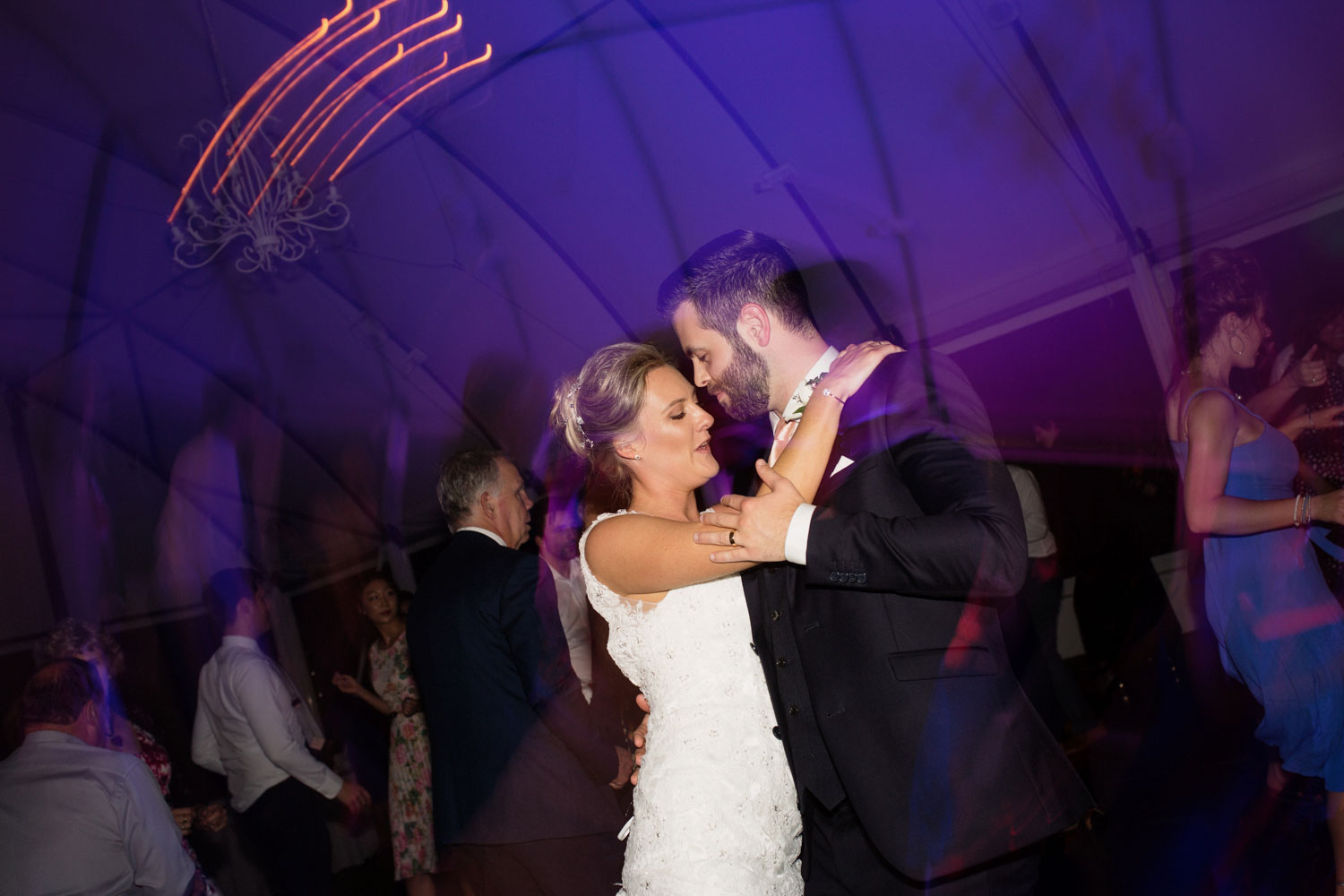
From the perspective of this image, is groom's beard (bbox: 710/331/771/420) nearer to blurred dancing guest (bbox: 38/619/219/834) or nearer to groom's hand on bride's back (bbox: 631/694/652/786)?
groom's hand on bride's back (bbox: 631/694/652/786)

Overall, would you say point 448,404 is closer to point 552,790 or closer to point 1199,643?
point 1199,643

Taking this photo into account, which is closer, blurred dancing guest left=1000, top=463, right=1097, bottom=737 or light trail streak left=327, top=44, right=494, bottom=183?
blurred dancing guest left=1000, top=463, right=1097, bottom=737

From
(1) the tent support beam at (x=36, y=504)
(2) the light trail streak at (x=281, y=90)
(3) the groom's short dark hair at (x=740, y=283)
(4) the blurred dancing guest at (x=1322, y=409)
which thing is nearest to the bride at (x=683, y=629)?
(3) the groom's short dark hair at (x=740, y=283)

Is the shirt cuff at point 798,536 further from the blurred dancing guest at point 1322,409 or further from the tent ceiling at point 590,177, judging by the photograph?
the tent ceiling at point 590,177

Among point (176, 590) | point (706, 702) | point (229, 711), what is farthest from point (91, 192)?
point (706, 702)

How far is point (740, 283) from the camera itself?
2.13 meters

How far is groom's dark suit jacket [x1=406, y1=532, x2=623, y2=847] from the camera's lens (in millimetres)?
2861

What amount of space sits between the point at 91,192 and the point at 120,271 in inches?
49.2

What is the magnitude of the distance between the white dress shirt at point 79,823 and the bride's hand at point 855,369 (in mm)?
2663

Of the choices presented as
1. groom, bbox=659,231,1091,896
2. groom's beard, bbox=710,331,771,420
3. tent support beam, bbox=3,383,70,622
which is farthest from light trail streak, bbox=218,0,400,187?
groom, bbox=659,231,1091,896

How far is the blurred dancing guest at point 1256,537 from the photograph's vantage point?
2.79 m

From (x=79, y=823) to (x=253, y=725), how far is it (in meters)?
1.35

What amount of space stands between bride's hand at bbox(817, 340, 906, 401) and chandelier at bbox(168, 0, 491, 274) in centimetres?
793

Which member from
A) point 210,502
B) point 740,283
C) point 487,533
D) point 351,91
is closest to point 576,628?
point 487,533
